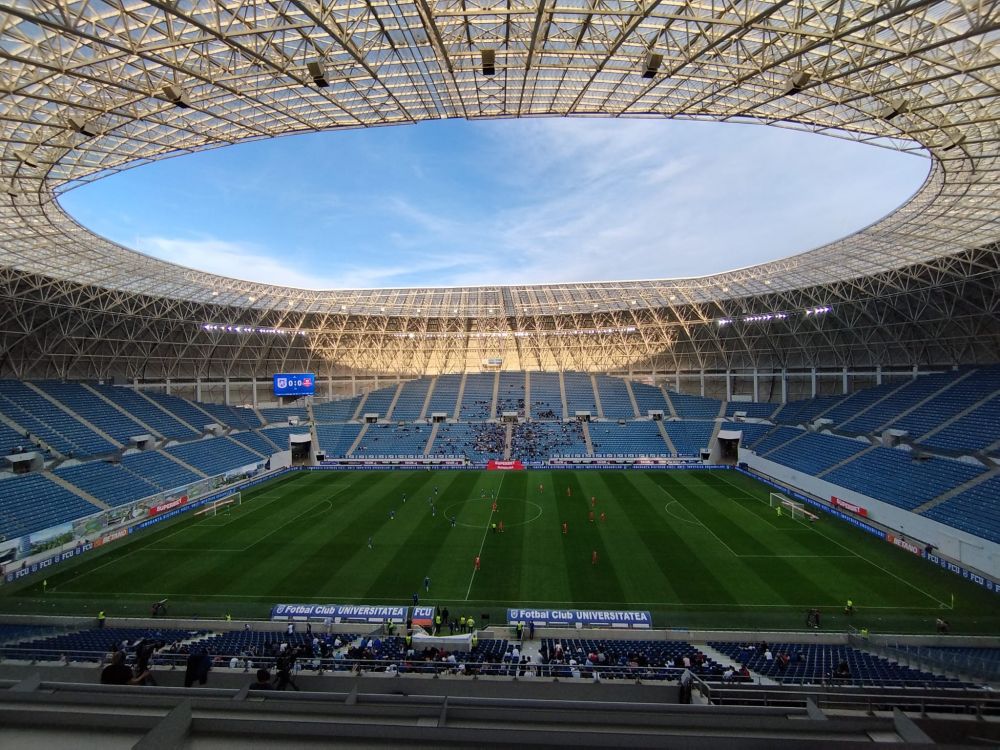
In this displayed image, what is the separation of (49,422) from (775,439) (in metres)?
60.1

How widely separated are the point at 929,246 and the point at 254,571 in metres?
44.0

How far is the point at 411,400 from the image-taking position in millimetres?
65562

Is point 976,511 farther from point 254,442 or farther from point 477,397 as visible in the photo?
point 254,442

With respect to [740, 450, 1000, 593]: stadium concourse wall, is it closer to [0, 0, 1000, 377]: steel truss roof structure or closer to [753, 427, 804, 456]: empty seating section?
[753, 427, 804, 456]: empty seating section

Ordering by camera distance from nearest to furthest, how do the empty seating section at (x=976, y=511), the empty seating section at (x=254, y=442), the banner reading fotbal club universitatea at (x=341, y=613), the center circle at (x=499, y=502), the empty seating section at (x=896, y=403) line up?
the banner reading fotbal club universitatea at (x=341, y=613) → the empty seating section at (x=976, y=511) → the center circle at (x=499, y=502) → the empty seating section at (x=896, y=403) → the empty seating section at (x=254, y=442)

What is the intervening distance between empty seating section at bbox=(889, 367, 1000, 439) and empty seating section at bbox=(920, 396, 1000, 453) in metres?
1.17

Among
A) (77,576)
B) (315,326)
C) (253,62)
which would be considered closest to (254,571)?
(77,576)

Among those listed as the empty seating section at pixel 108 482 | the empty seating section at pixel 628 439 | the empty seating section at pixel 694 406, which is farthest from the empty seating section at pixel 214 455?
the empty seating section at pixel 694 406

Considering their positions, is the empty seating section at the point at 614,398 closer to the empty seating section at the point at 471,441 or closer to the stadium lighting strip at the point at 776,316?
the empty seating section at the point at 471,441

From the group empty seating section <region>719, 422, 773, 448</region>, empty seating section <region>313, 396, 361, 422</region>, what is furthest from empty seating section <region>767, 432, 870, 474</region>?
empty seating section <region>313, 396, 361, 422</region>

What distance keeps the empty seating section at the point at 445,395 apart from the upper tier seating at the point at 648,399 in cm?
A: 2313

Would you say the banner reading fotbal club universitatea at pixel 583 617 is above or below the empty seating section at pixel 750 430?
below

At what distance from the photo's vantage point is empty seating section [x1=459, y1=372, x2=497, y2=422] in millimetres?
63062

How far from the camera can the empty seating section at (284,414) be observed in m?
58.8
